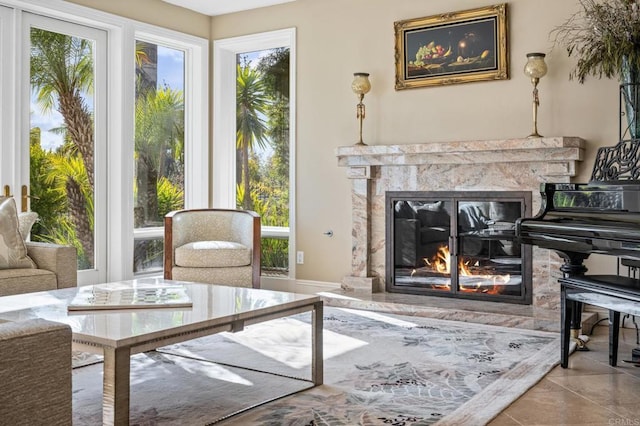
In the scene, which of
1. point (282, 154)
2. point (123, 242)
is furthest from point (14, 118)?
point (282, 154)

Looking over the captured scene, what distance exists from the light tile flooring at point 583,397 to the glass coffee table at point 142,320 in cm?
91

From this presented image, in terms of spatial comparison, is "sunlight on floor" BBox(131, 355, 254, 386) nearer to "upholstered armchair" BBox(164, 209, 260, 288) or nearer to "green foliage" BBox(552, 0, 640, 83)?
"upholstered armchair" BBox(164, 209, 260, 288)

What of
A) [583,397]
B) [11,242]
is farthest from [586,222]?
[11,242]

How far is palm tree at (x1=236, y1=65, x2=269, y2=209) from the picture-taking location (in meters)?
6.25

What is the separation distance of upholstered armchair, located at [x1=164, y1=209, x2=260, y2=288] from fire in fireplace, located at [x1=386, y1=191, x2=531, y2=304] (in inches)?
42.7

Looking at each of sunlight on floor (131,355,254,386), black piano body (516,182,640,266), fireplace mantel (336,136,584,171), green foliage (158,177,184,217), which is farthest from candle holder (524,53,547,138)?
green foliage (158,177,184,217)

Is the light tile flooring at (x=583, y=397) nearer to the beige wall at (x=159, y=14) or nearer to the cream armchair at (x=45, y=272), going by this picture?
the cream armchair at (x=45, y=272)

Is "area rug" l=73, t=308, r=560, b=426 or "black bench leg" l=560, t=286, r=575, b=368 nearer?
"area rug" l=73, t=308, r=560, b=426

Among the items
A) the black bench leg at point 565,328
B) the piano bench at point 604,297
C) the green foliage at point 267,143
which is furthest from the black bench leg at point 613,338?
the green foliage at point 267,143

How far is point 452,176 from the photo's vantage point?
5.05 m

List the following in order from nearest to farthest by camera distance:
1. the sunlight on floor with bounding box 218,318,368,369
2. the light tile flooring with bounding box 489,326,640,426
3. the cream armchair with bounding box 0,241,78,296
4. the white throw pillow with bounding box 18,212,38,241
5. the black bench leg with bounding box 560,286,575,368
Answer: the light tile flooring with bounding box 489,326,640,426 → the black bench leg with bounding box 560,286,575,368 → the sunlight on floor with bounding box 218,318,368,369 → the cream armchair with bounding box 0,241,78,296 → the white throw pillow with bounding box 18,212,38,241

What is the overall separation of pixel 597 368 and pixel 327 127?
10.1ft

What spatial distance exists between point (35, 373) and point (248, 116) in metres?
4.98

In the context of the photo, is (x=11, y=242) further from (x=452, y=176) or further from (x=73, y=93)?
(x=452, y=176)
